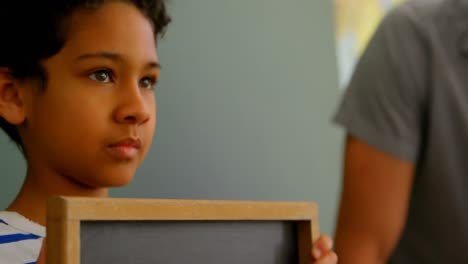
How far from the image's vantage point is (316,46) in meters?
1.39

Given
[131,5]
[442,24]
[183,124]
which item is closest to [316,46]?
[183,124]

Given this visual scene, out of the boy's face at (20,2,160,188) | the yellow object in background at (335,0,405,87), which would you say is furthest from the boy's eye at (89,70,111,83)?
the yellow object in background at (335,0,405,87)

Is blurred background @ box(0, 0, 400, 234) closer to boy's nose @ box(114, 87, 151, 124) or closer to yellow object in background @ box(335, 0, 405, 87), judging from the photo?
yellow object in background @ box(335, 0, 405, 87)

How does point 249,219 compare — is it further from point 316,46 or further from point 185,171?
point 316,46

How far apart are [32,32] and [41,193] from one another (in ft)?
0.71

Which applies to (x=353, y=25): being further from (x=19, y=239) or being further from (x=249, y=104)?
(x=19, y=239)

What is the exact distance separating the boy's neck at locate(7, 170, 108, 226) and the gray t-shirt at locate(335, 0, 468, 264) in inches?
14.9

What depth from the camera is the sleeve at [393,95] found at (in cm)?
61

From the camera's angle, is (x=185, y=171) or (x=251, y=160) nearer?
(x=185, y=171)

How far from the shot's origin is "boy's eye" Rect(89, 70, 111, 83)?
2.49 ft

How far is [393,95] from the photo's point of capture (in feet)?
1.99

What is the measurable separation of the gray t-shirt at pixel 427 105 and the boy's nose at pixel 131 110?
269mm

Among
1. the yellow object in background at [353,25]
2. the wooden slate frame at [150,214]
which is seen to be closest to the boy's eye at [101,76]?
the wooden slate frame at [150,214]

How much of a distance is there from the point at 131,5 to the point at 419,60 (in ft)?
1.35
